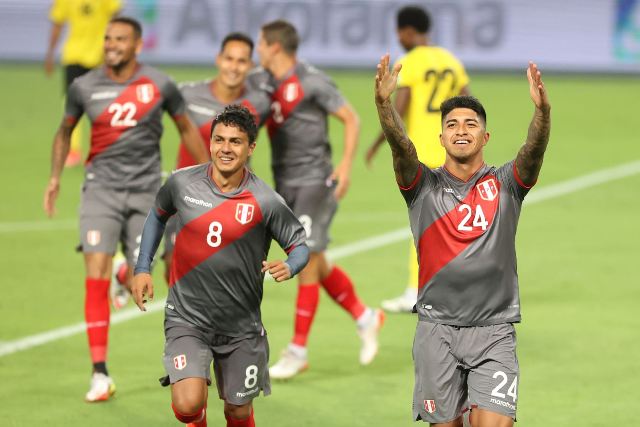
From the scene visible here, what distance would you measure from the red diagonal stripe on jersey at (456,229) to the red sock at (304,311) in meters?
2.89

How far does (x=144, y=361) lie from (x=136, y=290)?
8.86 ft

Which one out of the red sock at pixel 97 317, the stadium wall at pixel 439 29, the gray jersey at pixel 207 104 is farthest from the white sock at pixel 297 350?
the stadium wall at pixel 439 29

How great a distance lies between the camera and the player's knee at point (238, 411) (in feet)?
24.6

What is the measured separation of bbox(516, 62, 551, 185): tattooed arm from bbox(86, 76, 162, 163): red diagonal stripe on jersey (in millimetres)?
3419

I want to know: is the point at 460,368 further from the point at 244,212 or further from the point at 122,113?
the point at 122,113

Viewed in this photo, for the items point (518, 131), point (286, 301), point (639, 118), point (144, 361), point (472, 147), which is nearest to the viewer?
point (472, 147)

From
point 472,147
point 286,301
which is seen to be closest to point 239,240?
point 472,147

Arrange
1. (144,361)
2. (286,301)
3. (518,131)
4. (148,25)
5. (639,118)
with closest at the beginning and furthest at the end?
(144,361) < (286,301) < (518,131) < (639,118) < (148,25)

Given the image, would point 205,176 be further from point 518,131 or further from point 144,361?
point 518,131

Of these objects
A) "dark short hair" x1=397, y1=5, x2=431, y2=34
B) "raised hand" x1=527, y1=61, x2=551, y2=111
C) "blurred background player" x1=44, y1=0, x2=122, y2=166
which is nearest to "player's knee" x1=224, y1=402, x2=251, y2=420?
"raised hand" x1=527, y1=61, x2=551, y2=111

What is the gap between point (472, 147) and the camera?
6.86m

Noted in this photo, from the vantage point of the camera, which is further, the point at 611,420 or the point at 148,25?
the point at 148,25

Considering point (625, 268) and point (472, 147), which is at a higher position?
point (472, 147)

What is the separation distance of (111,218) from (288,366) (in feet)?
5.11
